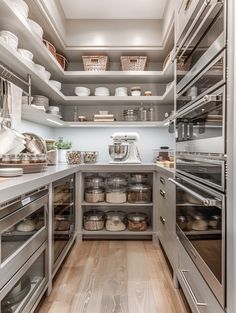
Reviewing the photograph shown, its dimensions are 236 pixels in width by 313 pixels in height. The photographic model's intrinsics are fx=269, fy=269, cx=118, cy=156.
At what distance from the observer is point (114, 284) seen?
5.91 feet

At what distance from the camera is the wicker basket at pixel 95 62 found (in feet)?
9.36

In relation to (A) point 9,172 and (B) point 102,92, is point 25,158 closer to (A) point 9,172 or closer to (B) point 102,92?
(A) point 9,172

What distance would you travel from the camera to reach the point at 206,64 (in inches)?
45.0

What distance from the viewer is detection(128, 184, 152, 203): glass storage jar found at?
2.79m

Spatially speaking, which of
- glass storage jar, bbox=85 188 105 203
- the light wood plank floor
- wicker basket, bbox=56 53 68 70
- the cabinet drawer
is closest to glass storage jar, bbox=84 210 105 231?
glass storage jar, bbox=85 188 105 203

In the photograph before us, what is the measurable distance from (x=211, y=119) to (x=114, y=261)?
5.03ft

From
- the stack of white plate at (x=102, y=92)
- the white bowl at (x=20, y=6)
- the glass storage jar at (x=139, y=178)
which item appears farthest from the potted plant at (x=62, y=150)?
the white bowl at (x=20, y=6)

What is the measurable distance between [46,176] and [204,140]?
2.79 ft

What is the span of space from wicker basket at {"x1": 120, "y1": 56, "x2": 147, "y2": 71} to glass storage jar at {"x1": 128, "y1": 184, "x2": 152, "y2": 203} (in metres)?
1.26

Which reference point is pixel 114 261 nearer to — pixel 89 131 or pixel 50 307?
pixel 50 307

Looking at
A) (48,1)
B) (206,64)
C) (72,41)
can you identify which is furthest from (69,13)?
(206,64)

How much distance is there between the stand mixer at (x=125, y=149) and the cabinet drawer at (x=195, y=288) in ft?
4.23

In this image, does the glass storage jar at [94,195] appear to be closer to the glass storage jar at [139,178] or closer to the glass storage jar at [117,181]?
the glass storage jar at [117,181]

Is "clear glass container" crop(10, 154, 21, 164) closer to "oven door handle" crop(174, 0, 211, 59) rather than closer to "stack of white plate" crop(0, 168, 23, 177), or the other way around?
"stack of white plate" crop(0, 168, 23, 177)
